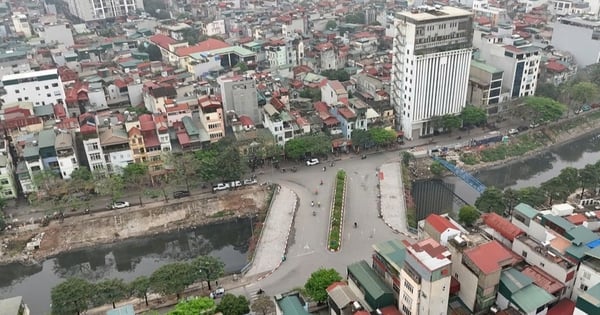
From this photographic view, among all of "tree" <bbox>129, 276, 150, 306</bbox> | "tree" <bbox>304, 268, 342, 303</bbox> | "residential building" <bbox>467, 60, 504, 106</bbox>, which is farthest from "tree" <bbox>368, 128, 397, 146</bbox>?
"tree" <bbox>129, 276, 150, 306</bbox>

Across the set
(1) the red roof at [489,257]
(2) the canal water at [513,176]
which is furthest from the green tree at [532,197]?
(1) the red roof at [489,257]

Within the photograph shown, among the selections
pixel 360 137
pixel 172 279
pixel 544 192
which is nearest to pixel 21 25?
pixel 360 137

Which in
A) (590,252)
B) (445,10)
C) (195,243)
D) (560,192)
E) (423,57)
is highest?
(445,10)

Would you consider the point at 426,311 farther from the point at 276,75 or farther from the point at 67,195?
the point at 276,75

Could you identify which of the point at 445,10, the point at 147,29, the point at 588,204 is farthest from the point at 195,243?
the point at 147,29

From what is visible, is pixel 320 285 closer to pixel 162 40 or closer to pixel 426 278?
pixel 426 278

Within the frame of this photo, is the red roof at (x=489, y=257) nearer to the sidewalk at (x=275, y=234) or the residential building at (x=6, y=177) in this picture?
the sidewalk at (x=275, y=234)
